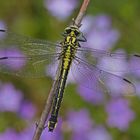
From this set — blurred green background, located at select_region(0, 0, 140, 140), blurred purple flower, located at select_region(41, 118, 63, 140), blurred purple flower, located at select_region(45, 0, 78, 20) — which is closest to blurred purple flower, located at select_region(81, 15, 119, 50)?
blurred green background, located at select_region(0, 0, 140, 140)

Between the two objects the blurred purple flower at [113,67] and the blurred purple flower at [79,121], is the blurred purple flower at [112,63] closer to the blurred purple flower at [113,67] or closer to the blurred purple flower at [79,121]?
the blurred purple flower at [113,67]

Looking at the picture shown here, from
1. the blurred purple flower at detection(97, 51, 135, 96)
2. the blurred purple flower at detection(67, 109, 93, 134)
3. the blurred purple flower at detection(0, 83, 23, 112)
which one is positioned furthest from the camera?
the blurred purple flower at detection(0, 83, 23, 112)

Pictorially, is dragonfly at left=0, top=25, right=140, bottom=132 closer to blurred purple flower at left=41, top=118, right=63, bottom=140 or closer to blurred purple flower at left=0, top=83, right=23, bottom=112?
blurred purple flower at left=41, top=118, right=63, bottom=140

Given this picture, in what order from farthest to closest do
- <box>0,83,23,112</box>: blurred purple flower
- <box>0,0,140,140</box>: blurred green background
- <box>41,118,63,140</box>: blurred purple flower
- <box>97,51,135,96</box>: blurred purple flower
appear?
<box>0,0,140,140</box>: blurred green background → <box>0,83,23,112</box>: blurred purple flower → <box>41,118,63,140</box>: blurred purple flower → <box>97,51,135,96</box>: blurred purple flower

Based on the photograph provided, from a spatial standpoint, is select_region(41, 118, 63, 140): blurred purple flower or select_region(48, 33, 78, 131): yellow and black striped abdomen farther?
select_region(41, 118, 63, 140): blurred purple flower

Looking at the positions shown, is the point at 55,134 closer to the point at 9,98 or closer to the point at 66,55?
the point at 9,98

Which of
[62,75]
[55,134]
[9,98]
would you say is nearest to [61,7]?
[9,98]
